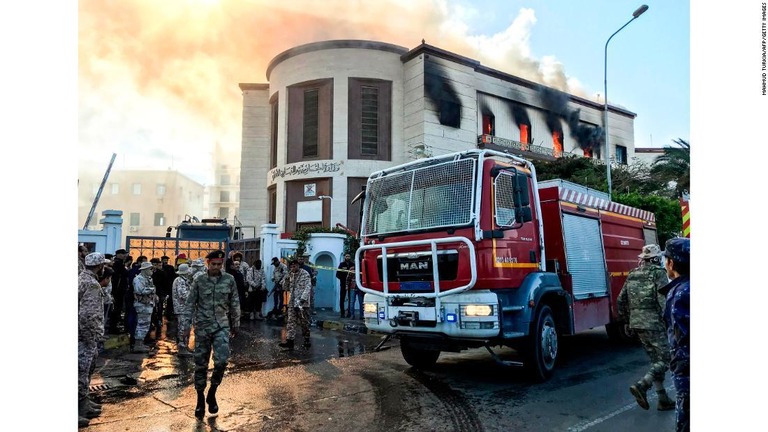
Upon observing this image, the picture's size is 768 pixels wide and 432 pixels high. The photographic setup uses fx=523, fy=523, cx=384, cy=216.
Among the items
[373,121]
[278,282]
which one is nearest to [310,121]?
[373,121]

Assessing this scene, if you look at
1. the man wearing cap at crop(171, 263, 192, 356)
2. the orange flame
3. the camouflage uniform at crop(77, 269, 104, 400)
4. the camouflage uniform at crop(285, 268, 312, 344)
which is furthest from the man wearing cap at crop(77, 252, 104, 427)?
the orange flame

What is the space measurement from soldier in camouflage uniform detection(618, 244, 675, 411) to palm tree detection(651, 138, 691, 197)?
18914mm

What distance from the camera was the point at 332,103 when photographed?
1147 inches

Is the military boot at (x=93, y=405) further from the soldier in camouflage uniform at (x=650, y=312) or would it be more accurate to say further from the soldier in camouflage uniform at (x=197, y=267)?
the soldier in camouflage uniform at (x=650, y=312)

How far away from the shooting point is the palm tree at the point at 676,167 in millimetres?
22750

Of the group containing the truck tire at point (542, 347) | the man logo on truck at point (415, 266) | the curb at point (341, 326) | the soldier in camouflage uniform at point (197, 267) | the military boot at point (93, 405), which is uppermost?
the man logo on truck at point (415, 266)

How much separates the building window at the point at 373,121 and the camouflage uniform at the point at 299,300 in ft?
65.8

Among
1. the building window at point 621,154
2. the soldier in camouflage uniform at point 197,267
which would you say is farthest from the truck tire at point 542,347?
the building window at point 621,154

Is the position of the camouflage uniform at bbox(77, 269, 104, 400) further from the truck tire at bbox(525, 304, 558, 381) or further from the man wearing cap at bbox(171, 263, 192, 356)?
the truck tire at bbox(525, 304, 558, 381)

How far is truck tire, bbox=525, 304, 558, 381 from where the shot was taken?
660 centimetres

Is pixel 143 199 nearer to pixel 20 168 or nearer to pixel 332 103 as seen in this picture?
pixel 332 103

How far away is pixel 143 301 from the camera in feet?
31.9

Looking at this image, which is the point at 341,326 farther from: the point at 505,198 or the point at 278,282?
the point at 505,198

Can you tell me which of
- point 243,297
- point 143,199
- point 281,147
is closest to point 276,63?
point 281,147
